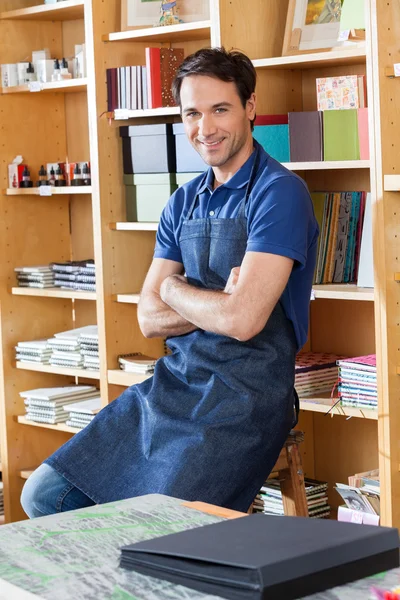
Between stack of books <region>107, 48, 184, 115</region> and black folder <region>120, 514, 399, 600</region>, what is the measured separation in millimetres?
2598

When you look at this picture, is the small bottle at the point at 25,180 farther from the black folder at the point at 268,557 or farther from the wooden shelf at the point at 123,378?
the black folder at the point at 268,557

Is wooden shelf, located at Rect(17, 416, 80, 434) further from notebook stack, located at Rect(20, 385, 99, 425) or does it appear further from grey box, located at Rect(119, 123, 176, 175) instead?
grey box, located at Rect(119, 123, 176, 175)

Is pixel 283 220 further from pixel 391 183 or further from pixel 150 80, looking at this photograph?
pixel 150 80

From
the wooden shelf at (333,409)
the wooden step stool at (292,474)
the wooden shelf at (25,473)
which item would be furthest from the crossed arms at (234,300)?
the wooden shelf at (25,473)

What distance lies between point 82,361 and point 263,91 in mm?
1514

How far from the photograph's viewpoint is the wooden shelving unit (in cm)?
295

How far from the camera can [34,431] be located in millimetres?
4711

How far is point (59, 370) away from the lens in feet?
14.3

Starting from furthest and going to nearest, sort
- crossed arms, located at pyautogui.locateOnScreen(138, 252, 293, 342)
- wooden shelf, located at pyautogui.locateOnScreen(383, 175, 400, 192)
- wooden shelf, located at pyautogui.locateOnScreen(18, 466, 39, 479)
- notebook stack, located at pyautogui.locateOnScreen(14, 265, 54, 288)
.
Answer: wooden shelf, located at pyautogui.locateOnScreen(18, 466, 39, 479) < notebook stack, located at pyautogui.locateOnScreen(14, 265, 54, 288) < wooden shelf, located at pyautogui.locateOnScreen(383, 175, 400, 192) < crossed arms, located at pyautogui.locateOnScreen(138, 252, 293, 342)

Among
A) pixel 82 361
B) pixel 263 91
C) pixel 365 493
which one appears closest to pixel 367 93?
pixel 263 91

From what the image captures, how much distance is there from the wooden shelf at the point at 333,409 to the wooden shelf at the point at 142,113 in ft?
3.93

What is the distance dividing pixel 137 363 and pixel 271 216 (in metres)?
1.50

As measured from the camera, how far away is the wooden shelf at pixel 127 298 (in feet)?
12.7

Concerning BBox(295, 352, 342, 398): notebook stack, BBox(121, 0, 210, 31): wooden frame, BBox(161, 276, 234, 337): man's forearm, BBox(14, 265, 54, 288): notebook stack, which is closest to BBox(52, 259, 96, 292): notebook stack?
BBox(14, 265, 54, 288): notebook stack
